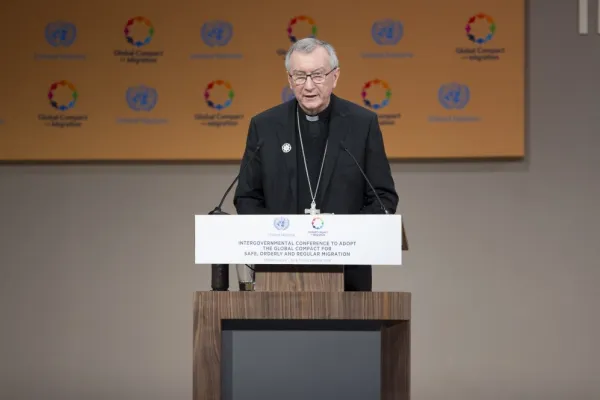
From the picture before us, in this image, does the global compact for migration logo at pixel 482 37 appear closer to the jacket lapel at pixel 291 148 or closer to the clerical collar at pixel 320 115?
the clerical collar at pixel 320 115

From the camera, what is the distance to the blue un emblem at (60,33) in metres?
4.56

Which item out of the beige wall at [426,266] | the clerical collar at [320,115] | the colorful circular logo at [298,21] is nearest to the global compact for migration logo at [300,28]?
the colorful circular logo at [298,21]

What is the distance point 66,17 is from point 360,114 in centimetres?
244

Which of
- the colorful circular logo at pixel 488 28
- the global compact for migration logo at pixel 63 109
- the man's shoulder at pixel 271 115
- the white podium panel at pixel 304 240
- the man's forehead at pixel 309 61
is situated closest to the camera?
the white podium panel at pixel 304 240

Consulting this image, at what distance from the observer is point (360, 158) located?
2686 mm

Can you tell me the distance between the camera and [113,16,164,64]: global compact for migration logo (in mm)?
4527

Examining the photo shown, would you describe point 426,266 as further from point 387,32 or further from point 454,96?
point 387,32

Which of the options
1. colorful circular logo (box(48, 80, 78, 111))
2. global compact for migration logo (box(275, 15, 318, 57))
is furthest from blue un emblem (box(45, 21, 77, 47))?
global compact for migration logo (box(275, 15, 318, 57))

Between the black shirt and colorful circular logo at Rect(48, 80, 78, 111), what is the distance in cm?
214

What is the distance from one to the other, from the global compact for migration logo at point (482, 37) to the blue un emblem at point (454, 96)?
0.58 feet

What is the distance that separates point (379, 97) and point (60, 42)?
1775 millimetres

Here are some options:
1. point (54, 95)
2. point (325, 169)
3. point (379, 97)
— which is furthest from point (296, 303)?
point (54, 95)

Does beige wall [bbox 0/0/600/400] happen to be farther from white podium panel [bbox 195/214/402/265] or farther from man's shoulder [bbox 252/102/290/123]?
white podium panel [bbox 195/214/402/265]

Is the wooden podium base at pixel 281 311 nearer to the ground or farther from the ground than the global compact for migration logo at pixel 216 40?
nearer to the ground
